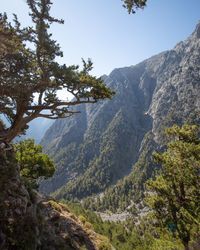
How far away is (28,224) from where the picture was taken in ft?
60.9

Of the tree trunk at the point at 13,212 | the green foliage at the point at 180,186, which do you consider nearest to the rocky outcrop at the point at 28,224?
the tree trunk at the point at 13,212

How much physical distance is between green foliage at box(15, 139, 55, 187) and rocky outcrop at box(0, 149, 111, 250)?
21371 millimetres

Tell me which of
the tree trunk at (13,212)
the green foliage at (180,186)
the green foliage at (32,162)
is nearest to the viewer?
the tree trunk at (13,212)

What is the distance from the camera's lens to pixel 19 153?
47.8 metres

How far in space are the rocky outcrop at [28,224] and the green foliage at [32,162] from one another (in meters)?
21.4

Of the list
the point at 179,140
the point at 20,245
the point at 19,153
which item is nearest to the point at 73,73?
the point at 20,245

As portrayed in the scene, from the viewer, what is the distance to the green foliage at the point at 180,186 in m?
28.0

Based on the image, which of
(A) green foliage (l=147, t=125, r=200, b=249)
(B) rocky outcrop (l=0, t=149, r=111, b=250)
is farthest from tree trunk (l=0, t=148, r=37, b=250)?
(A) green foliage (l=147, t=125, r=200, b=249)

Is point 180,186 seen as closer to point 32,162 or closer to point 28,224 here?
point 28,224

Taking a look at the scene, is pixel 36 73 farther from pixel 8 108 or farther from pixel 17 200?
pixel 17 200

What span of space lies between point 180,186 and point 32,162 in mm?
27024

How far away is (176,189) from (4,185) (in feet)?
55.6

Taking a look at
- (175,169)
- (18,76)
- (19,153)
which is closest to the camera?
(18,76)

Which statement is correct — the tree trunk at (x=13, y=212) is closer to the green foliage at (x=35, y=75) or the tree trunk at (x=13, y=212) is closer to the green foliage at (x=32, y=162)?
the green foliage at (x=35, y=75)
